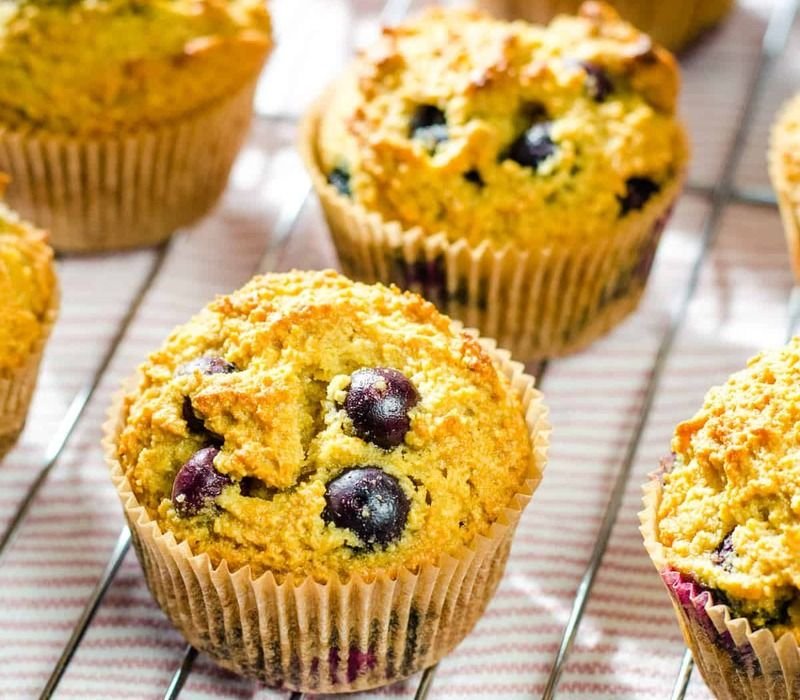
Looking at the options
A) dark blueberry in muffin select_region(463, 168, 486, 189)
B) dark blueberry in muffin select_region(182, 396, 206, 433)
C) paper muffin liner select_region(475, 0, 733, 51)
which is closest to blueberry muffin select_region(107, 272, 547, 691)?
dark blueberry in muffin select_region(182, 396, 206, 433)

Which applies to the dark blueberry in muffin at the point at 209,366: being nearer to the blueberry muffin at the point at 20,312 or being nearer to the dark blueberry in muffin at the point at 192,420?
the dark blueberry in muffin at the point at 192,420

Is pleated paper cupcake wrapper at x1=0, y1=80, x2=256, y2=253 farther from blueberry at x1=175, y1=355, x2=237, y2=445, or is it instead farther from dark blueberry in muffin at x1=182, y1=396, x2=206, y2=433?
dark blueberry in muffin at x1=182, y1=396, x2=206, y2=433

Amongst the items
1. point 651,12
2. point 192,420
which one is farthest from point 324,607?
point 651,12

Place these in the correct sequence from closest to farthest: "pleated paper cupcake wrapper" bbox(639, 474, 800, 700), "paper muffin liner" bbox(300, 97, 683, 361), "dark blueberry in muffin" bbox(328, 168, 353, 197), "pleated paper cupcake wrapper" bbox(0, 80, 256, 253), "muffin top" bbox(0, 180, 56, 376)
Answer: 1. "pleated paper cupcake wrapper" bbox(639, 474, 800, 700)
2. "muffin top" bbox(0, 180, 56, 376)
3. "paper muffin liner" bbox(300, 97, 683, 361)
4. "dark blueberry in muffin" bbox(328, 168, 353, 197)
5. "pleated paper cupcake wrapper" bbox(0, 80, 256, 253)

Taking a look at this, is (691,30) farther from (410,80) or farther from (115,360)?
(115,360)

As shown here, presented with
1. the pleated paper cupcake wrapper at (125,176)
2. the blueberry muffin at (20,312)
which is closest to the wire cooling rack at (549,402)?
the pleated paper cupcake wrapper at (125,176)

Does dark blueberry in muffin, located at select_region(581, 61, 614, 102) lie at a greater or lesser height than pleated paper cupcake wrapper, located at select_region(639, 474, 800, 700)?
greater

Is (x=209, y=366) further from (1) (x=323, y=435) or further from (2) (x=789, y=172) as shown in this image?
(2) (x=789, y=172)
